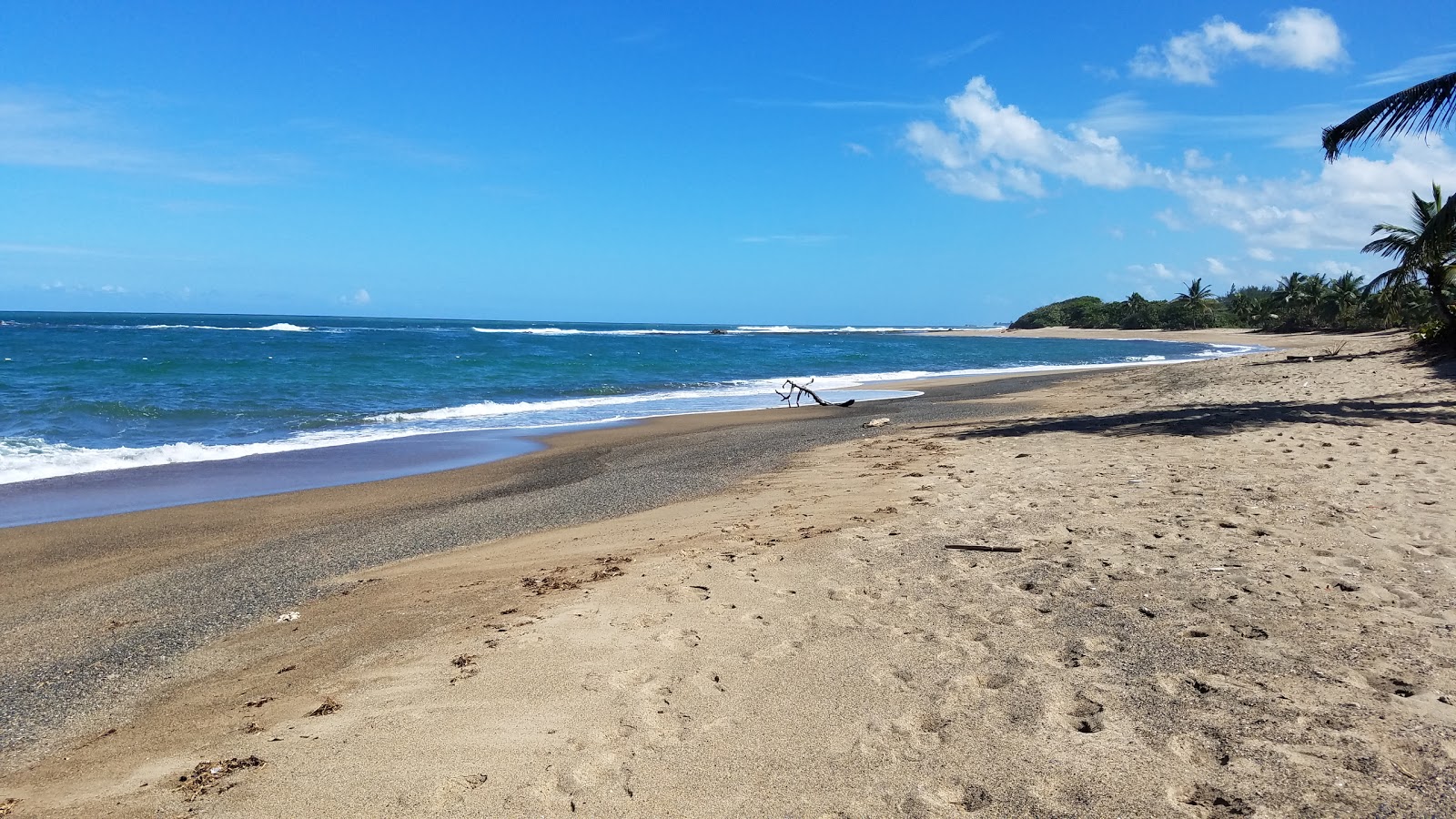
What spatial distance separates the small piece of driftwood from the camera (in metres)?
5.63

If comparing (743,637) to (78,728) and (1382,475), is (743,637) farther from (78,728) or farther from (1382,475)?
(1382,475)

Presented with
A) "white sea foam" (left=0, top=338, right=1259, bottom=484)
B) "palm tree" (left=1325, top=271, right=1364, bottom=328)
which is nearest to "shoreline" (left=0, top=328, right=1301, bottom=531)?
"white sea foam" (left=0, top=338, right=1259, bottom=484)

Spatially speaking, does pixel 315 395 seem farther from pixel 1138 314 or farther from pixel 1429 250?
pixel 1138 314

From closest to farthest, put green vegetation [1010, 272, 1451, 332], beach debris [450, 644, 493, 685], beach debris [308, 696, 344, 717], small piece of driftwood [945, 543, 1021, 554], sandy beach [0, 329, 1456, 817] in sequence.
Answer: sandy beach [0, 329, 1456, 817] < beach debris [308, 696, 344, 717] < beach debris [450, 644, 493, 685] < small piece of driftwood [945, 543, 1021, 554] < green vegetation [1010, 272, 1451, 332]

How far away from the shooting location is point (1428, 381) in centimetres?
1647

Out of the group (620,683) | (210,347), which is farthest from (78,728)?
(210,347)

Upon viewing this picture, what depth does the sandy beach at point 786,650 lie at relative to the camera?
9.65ft

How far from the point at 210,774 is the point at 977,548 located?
15.2 ft

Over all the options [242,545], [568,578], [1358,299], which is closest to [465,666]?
[568,578]

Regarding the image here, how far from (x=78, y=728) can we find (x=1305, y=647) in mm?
6002

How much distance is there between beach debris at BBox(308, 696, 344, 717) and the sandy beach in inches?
0.9

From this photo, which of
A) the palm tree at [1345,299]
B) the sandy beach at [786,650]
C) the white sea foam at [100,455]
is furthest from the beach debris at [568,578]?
the palm tree at [1345,299]

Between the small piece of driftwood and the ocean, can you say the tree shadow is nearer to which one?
the small piece of driftwood

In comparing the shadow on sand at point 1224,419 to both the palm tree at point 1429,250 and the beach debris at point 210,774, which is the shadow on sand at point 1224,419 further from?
the beach debris at point 210,774
